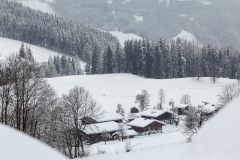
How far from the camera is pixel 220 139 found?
3865mm

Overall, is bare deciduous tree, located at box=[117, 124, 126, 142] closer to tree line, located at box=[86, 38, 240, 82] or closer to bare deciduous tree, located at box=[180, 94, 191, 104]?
bare deciduous tree, located at box=[180, 94, 191, 104]

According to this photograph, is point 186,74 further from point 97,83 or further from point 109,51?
point 97,83

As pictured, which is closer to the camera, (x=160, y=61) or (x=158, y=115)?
(x=158, y=115)

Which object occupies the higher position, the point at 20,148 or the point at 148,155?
the point at 20,148

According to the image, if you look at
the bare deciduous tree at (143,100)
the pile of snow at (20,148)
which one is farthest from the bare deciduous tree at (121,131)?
the pile of snow at (20,148)

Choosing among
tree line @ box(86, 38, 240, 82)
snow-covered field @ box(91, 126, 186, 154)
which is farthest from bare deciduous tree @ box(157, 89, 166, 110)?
snow-covered field @ box(91, 126, 186, 154)

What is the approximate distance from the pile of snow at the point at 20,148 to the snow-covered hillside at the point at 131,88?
61.6 m

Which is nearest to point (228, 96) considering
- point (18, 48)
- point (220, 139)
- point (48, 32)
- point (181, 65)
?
point (220, 139)

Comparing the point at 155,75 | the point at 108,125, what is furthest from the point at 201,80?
the point at 108,125

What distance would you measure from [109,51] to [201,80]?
32.5 m

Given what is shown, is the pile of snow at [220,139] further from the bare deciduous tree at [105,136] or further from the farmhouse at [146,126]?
the farmhouse at [146,126]

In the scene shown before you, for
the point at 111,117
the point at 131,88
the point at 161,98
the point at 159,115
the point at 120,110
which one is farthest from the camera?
the point at 131,88

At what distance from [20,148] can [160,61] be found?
308ft

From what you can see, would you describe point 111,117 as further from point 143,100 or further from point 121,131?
point 143,100
